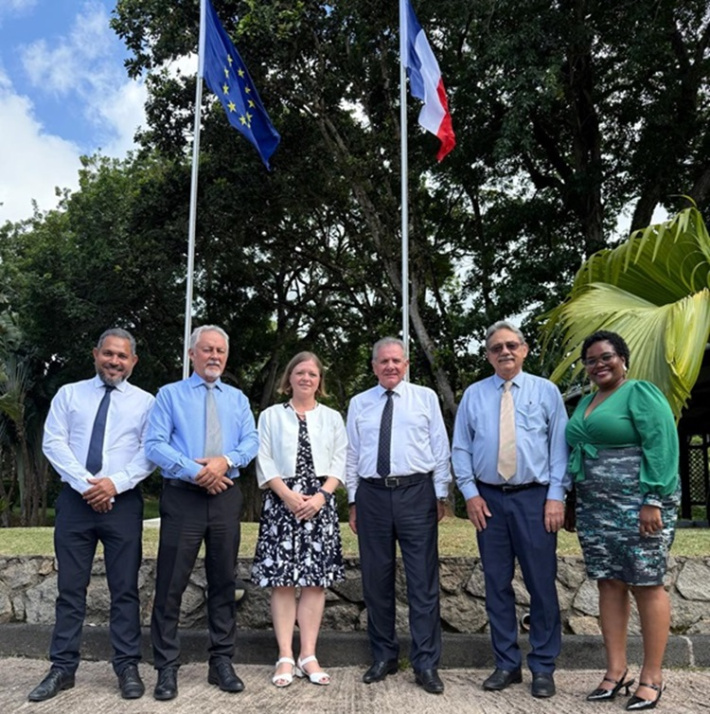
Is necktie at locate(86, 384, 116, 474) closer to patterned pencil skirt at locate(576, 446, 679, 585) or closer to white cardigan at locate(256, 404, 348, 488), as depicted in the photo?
white cardigan at locate(256, 404, 348, 488)

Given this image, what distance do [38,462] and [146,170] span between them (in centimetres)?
945

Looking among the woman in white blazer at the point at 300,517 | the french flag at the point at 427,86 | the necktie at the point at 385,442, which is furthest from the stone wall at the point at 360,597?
the french flag at the point at 427,86

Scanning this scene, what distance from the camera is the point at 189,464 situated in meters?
4.07

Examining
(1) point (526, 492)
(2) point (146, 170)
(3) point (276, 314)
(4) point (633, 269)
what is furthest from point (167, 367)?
(1) point (526, 492)

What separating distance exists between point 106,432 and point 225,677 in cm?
145

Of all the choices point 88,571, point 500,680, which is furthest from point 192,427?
point 500,680

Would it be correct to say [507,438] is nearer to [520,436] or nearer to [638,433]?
[520,436]

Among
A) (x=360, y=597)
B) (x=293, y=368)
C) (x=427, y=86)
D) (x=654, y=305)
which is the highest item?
(x=427, y=86)

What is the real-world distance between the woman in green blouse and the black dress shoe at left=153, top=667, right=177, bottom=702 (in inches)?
82.7

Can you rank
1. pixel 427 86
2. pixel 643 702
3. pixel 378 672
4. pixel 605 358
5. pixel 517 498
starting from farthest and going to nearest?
pixel 427 86 → pixel 378 672 → pixel 517 498 → pixel 605 358 → pixel 643 702

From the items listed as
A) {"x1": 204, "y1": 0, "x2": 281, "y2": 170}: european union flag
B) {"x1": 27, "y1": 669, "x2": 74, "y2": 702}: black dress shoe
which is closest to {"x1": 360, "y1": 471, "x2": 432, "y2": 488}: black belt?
{"x1": 27, "y1": 669, "x2": 74, "y2": 702}: black dress shoe

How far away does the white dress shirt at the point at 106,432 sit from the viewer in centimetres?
422

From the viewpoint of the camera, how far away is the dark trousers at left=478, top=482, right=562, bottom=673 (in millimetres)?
4078

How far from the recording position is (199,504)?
4.17 meters
